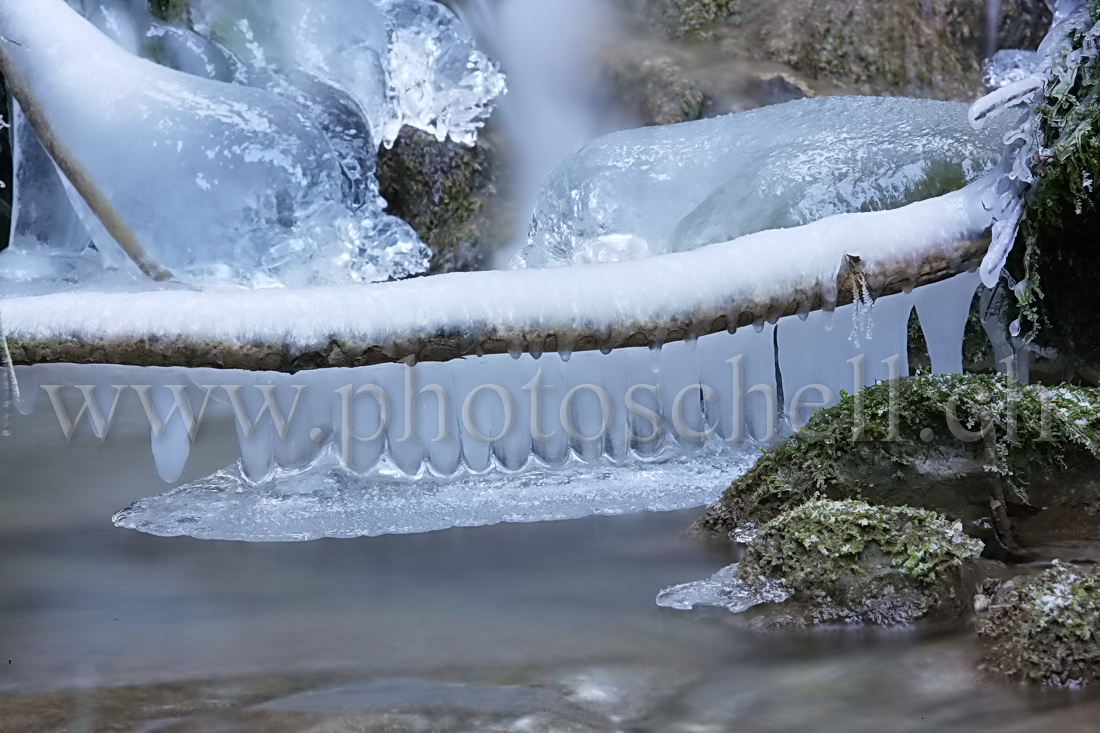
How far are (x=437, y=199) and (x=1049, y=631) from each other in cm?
532

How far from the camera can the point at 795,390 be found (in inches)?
181

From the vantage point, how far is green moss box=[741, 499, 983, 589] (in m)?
3.11

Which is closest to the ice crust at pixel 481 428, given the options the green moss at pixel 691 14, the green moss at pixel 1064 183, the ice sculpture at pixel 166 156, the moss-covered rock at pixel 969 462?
the green moss at pixel 1064 183

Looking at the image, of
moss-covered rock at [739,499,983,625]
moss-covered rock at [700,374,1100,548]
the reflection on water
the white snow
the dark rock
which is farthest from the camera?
the dark rock

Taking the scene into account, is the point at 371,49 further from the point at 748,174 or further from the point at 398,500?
the point at 398,500

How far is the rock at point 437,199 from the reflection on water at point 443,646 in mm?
3408

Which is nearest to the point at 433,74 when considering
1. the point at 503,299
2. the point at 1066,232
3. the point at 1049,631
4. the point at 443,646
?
the point at 503,299

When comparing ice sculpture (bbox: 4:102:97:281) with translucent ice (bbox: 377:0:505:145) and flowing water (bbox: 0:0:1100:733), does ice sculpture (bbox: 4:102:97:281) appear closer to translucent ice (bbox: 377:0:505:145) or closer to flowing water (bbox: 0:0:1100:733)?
flowing water (bbox: 0:0:1100:733)

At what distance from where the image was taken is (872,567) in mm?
3148

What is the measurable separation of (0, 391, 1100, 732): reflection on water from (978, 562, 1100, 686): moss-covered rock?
0.23 feet

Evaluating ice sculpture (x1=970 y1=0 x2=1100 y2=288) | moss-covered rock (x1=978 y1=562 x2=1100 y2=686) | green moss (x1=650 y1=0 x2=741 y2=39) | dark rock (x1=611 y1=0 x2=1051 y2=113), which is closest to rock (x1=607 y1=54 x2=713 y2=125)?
dark rock (x1=611 y1=0 x2=1051 y2=113)

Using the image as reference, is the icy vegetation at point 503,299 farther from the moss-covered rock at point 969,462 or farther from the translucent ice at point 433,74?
the translucent ice at point 433,74

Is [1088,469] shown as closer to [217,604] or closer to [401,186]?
[217,604]

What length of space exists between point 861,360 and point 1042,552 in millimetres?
1204
